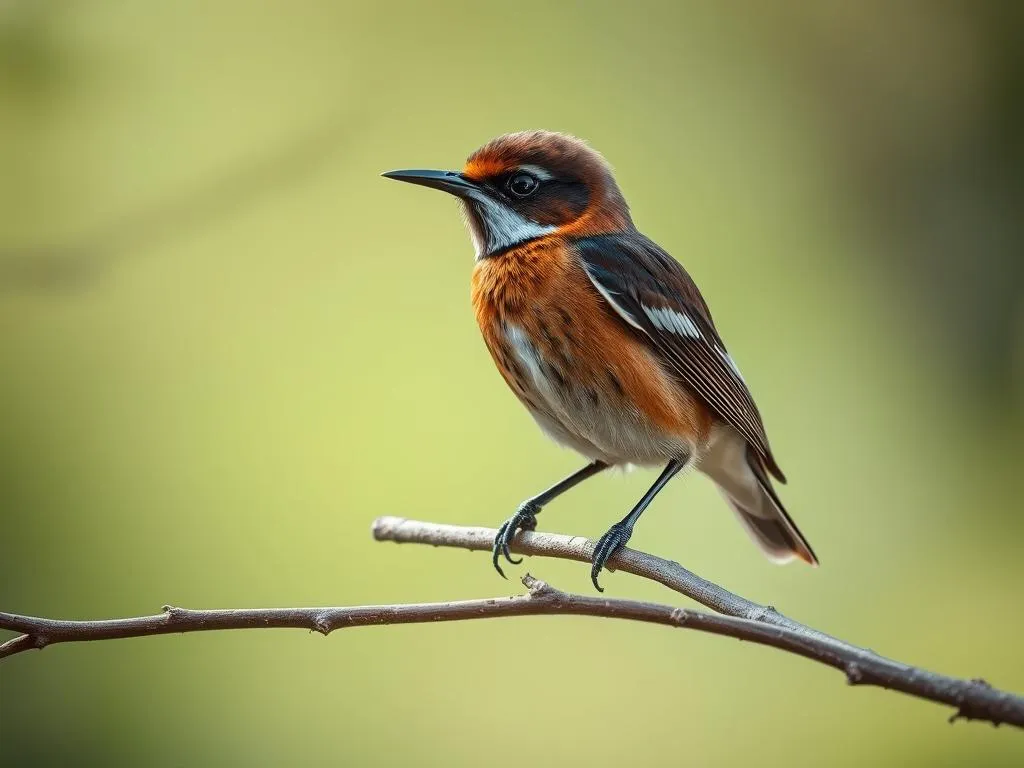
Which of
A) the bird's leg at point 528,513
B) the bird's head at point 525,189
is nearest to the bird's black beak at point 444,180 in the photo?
the bird's head at point 525,189

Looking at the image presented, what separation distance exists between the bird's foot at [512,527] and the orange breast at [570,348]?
363 mm

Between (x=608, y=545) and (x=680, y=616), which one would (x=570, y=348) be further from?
(x=680, y=616)

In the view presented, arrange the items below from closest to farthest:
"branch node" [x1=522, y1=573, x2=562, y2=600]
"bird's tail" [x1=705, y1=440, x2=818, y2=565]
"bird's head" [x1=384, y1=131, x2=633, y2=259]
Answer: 1. "branch node" [x1=522, y1=573, x2=562, y2=600]
2. "bird's head" [x1=384, y1=131, x2=633, y2=259]
3. "bird's tail" [x1=705, y1=440, x2=818, y2=565]

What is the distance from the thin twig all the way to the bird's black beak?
1.19 meters

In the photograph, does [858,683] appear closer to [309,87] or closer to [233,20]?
[309,87]

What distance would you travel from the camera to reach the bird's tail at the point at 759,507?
441 centimetres

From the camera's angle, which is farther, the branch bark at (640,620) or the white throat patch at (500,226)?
the white throat patch at (500,226)

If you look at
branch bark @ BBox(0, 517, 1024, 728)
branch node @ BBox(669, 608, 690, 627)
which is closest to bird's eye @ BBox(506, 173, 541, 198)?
branch bark @ BBox(0, 517, 1024, 728)

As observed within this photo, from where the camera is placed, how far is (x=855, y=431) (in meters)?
6.34

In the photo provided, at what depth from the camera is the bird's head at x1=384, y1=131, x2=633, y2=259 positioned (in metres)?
4.04

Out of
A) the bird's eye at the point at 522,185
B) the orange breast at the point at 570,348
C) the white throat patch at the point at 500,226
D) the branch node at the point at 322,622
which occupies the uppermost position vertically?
the bird's eye at the point at 522,185

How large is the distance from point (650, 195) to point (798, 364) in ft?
4.38

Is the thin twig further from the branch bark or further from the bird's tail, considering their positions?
the bird's tail

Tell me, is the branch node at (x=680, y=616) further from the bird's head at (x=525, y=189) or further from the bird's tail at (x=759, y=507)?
the bird's tail at (x=759, y=507)
